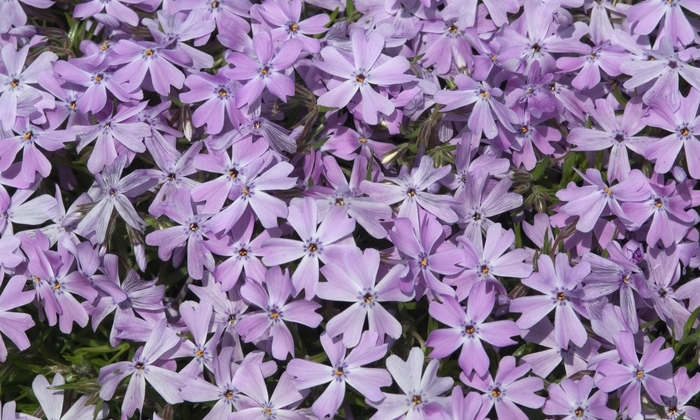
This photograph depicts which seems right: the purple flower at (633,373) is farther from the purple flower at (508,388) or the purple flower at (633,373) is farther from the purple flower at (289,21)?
the purple flower at (289,21)

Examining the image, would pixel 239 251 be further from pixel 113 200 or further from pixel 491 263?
pixel 491 263

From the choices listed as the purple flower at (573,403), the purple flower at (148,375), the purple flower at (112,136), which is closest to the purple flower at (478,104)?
the purple flower at (573,403)

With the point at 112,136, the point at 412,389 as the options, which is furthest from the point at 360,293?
the point at 112,136

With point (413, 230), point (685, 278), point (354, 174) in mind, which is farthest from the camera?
point (685, 278)

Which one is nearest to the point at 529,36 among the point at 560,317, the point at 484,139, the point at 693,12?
the point at 484,139

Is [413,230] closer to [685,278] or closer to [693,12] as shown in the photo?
[685,278]

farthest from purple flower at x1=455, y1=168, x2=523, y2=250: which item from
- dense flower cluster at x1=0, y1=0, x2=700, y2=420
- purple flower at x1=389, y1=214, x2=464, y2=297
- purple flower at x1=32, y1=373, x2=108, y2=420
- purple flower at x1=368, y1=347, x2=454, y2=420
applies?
purple flower at x1=32, y1=373, x2=108, y2=420

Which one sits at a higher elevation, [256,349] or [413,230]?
[413,230]

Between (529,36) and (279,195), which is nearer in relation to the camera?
(279,195)
